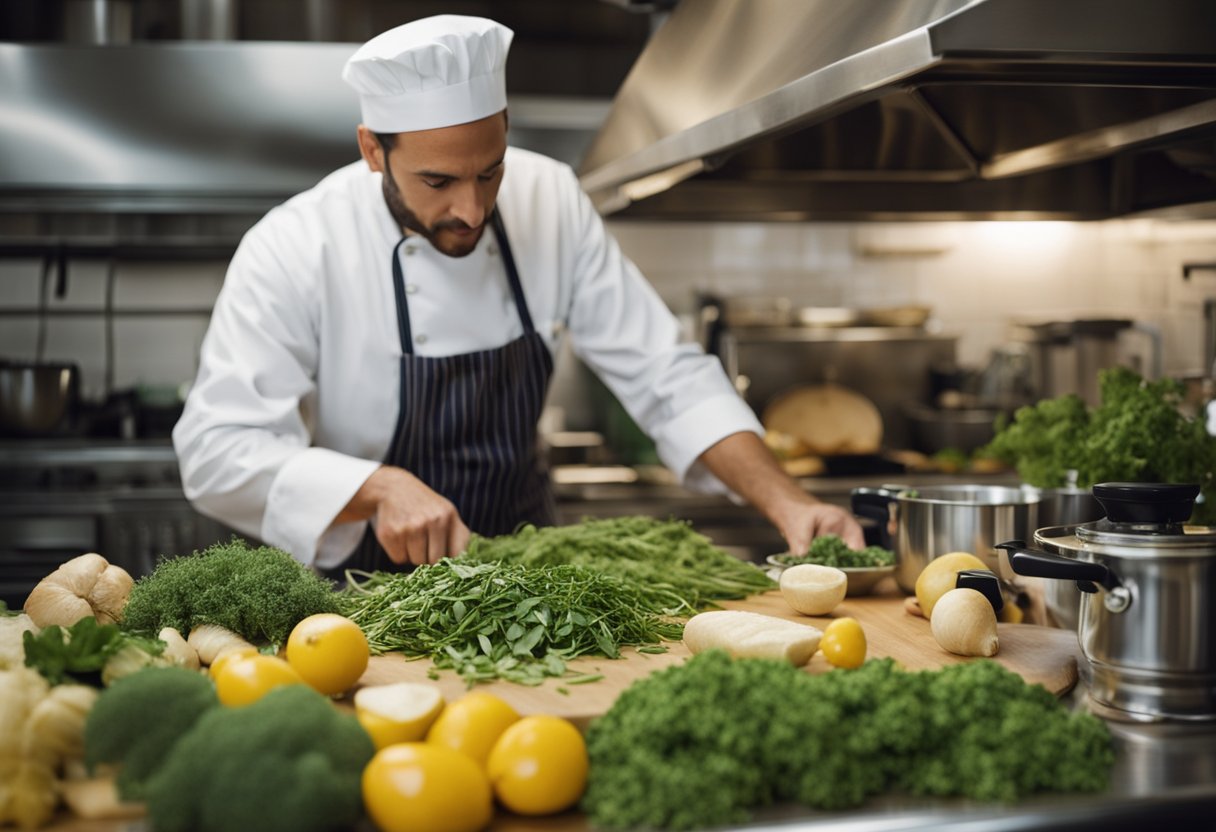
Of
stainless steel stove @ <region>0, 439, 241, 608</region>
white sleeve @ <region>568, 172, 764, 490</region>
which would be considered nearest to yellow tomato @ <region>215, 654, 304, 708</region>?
white sleeve @ <region>568, 172, 764, 490</region>

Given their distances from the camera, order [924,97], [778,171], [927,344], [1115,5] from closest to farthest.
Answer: [1115,5] < [924,97] < [778,171] < [927,344]

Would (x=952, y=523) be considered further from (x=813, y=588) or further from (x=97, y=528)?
(x=97, y=528)

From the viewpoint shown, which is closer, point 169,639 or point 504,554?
point 169,639

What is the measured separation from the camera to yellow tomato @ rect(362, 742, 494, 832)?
1.08 metres

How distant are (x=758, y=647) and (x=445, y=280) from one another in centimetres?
129

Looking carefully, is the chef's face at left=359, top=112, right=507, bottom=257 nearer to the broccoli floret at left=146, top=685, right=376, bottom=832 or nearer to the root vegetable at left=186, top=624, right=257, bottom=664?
the root vegetable at left=186, top=624, right=257, bottom=664

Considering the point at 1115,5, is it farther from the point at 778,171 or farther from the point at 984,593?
the point at 778,171

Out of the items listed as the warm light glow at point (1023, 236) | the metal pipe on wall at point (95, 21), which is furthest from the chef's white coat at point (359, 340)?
the warm light glow at point (1023, 236)

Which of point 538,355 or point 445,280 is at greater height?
point 445,280

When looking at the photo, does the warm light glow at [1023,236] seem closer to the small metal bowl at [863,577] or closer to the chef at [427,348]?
the chef at [427,348]

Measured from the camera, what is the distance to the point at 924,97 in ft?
6.91

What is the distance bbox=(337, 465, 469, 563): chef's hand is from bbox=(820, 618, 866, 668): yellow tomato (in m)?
0.71

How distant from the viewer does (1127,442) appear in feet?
6.61

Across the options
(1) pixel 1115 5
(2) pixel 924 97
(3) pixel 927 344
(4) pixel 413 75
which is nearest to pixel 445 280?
(4) pixel 413 75
